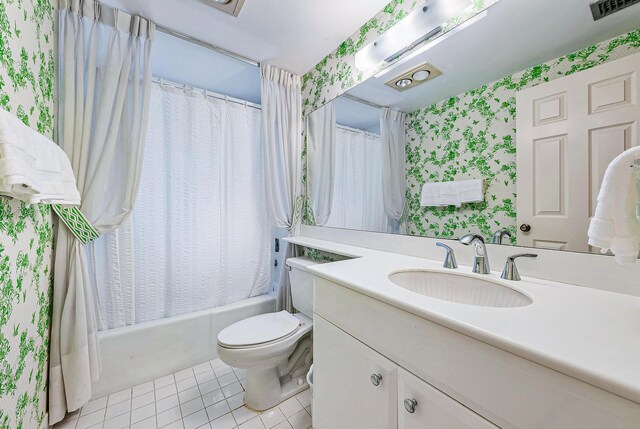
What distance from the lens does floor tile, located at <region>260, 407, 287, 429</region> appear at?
124 cm

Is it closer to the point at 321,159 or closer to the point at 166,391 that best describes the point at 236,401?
the point at 166,391

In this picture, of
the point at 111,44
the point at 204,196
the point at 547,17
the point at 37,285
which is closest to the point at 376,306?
the point at 547,17

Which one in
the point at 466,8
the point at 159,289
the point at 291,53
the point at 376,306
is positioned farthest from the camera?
the point at 291,53

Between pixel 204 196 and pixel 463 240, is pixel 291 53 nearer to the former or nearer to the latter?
pixel 204 196

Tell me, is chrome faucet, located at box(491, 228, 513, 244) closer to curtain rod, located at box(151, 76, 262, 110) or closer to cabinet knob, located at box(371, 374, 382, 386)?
cabinet knob, located at box(371, 374, 382, 386)

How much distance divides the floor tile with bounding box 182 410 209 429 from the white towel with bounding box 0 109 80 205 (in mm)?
1182

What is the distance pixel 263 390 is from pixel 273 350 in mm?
260

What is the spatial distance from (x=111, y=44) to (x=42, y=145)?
84 centimetres

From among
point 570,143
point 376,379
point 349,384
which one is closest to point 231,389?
point 349,384

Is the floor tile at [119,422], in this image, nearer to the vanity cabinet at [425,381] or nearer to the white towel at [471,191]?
the vanity cabinet at [425,381]

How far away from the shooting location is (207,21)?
1421mm

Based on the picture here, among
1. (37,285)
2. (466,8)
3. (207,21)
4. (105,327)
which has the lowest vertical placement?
(105,327)

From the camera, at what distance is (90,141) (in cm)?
130

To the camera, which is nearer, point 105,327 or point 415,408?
point 415,408
